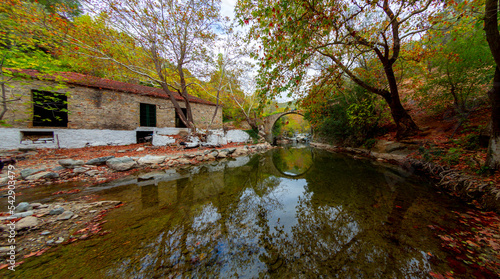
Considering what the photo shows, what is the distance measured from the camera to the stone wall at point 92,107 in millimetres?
7207

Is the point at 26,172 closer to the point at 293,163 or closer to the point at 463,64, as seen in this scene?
the point at 293,163

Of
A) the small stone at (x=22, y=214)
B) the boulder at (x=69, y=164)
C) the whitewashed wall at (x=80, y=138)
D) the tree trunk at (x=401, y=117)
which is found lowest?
the small stone at (x=22, y=214)

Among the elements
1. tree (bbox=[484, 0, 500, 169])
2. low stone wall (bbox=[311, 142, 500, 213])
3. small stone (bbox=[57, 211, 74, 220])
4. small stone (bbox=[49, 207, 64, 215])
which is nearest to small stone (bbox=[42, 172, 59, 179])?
small stone (bbox=[49, 207, 64, 215])

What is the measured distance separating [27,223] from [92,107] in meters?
10.3

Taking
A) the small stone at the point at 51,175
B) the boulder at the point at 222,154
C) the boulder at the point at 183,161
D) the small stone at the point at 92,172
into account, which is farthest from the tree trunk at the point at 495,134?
the small stone at the point at 51,175

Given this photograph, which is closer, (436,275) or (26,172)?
(436,275)

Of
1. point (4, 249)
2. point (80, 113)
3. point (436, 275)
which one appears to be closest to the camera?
point (436, 275)

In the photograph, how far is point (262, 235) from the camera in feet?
7.18

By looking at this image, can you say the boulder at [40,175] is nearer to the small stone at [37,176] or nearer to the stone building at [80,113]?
the small stone at [37,176]

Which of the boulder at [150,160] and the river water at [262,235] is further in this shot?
the boulder at [150,160]

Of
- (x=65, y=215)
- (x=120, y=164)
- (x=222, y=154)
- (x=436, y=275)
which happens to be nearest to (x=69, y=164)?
(x=120, y=164)

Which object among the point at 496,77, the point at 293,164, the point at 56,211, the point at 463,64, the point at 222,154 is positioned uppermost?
the point at 463,64

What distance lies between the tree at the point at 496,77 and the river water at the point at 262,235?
1.27 meters

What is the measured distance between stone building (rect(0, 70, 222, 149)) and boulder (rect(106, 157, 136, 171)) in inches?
145
